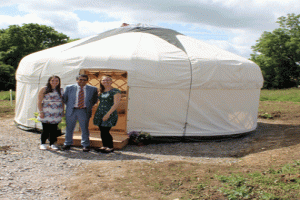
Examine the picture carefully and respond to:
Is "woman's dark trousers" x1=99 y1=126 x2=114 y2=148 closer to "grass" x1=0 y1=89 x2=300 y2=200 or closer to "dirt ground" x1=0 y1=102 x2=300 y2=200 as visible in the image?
"dirt ground" x1=0 y1=102 x2=300 y2=200

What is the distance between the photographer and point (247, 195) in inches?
108

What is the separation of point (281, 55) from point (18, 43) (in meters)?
21.3

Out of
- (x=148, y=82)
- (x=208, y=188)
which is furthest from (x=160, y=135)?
(x=208, y=188)

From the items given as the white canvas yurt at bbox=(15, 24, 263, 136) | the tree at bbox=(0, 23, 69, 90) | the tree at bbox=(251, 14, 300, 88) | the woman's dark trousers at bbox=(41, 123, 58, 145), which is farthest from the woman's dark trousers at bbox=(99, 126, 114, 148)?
the tree at bbox=(251, 14, 300, 88)

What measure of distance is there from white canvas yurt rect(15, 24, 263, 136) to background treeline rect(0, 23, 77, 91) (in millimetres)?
17593

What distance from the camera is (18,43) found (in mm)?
24391

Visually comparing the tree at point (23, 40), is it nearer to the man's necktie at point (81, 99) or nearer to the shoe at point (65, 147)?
the shoe at point (65, 147)

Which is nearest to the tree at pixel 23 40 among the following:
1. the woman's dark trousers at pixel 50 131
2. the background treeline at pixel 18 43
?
the background treeline at pixel 18 43

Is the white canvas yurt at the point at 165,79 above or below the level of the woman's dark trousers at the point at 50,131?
above

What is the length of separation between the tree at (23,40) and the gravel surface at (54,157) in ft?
64.1

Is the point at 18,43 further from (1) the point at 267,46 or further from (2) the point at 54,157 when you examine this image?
(2) the point at 54,157

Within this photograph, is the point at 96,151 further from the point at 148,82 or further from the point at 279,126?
the point at 279,126

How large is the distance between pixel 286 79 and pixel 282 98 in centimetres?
→ 1146

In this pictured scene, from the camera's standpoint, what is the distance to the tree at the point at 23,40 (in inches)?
939
